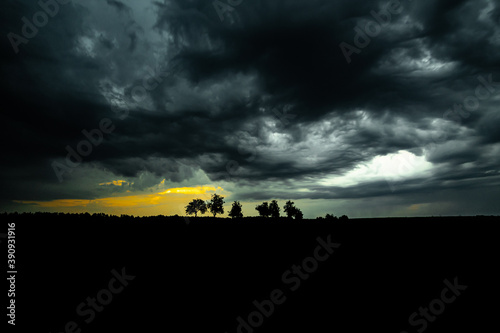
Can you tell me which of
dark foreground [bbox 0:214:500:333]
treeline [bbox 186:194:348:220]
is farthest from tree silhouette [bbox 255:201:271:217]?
dark foreground [bbox 0:214:500:333]

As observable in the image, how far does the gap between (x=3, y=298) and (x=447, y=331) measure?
18114 millimetres

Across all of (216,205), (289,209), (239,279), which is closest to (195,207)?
(216,205)

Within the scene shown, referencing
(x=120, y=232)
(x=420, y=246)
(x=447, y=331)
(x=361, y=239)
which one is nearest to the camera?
(x=447, y=331)

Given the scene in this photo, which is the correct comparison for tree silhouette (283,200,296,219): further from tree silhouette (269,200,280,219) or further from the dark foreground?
the dark foreground

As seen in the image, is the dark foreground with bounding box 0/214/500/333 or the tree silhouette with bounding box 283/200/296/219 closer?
the dark foreground with bounding box 0/214/500/333

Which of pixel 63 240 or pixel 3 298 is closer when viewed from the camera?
pixel 3 298

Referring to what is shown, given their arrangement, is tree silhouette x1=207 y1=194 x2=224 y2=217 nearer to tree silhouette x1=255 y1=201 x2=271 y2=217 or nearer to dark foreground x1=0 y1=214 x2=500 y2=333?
tree silhouette x1=255 y1=201 x2=271 y2=217

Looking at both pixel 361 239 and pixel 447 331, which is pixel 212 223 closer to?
pixel 361 239

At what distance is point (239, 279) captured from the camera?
12406mm

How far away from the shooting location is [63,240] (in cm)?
1164

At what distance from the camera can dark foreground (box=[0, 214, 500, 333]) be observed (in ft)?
30.9

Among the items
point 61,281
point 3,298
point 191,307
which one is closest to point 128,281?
point 61,281

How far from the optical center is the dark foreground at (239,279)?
9.43 m

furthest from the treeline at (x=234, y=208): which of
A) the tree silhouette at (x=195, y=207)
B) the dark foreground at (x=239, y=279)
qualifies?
the dark foreground at (x=239, y=279)
